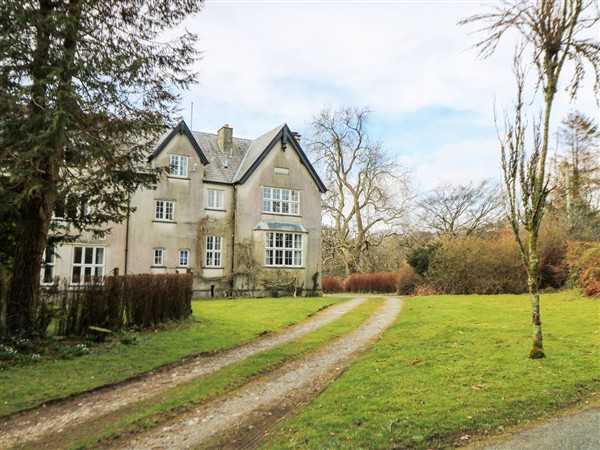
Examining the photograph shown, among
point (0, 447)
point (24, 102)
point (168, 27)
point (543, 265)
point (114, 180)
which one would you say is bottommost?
point (0, 447)

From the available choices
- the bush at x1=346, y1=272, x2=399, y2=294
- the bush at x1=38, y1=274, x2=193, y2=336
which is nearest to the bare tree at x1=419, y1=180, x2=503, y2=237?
the bush at x1=346, y1=272, x2=399, y2=294

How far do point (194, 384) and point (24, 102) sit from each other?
22.0 feet

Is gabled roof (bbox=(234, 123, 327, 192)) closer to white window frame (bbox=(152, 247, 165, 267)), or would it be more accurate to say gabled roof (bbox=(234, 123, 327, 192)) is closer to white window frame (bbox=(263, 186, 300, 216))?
white window frame (bbox=(263, 186, 300, 216))

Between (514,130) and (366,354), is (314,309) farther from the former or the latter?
(514,130)

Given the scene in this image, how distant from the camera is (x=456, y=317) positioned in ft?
44.8

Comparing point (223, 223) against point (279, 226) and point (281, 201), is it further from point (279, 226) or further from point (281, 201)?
point (281, 201)

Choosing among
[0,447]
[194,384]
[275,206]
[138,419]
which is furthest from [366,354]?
[275,206]

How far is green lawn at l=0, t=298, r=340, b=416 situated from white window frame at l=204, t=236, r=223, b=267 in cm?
1140

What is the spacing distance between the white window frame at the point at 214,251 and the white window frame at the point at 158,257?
2.58m

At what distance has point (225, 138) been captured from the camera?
2980 cm

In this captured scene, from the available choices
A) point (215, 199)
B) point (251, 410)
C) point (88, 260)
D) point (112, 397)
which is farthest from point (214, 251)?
point (251, 410)

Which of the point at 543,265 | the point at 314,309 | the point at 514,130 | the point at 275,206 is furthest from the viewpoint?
the point at 275,206

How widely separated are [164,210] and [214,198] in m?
3.15

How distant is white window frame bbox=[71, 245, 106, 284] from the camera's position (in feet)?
75.6
